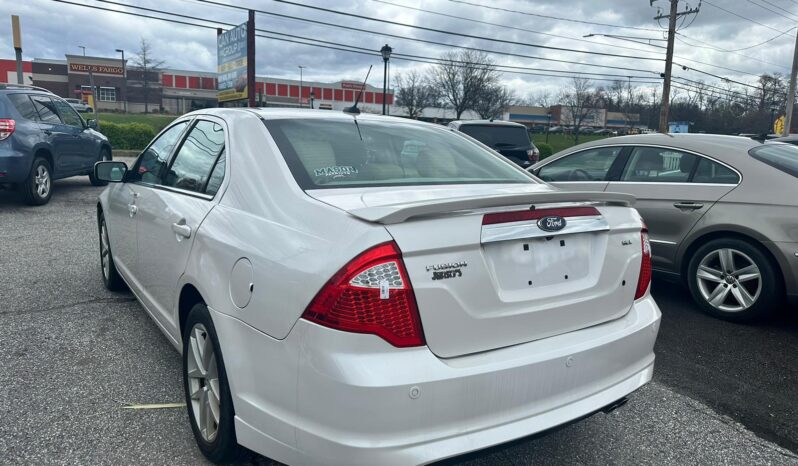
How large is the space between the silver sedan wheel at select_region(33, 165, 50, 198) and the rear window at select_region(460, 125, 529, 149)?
23.7ft

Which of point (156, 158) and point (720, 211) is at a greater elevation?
point (156, 158)

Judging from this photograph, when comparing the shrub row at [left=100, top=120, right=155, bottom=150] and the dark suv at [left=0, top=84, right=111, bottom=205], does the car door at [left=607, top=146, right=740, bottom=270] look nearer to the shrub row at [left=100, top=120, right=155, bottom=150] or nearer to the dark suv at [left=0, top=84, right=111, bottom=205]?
the dark suv at [left=0, top=84, right=111, bottom=205]

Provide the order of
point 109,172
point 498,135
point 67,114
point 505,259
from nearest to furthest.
Answer: point 505,259 < point 109,172 < point 67,114 < point 498,135

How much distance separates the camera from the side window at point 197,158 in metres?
3.01

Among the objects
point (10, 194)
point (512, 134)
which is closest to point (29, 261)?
point (10, 194)

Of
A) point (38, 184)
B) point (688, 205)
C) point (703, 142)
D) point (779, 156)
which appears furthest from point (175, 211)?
point (38, 184)

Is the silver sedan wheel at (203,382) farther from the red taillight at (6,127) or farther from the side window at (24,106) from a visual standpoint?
the side window at (24,106)

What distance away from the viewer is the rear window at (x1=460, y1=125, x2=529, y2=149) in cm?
1145

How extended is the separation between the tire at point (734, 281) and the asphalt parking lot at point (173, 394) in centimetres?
14

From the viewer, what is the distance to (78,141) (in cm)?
1010

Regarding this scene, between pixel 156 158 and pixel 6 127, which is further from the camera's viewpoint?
pixel 6 127

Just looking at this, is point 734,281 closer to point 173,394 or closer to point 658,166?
point 658,166

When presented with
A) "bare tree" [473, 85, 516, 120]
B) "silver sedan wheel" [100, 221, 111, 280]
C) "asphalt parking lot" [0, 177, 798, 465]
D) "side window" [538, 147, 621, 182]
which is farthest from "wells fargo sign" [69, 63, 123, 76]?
"side window" [538, 147, 621, 182]

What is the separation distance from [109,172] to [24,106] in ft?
19.6
